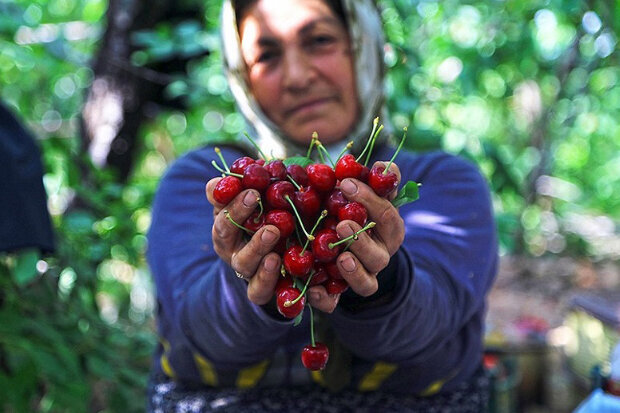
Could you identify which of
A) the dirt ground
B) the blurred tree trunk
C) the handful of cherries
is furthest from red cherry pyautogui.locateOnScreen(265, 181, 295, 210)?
the blurred tree trunk

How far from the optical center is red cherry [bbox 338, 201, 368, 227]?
0.81 meters

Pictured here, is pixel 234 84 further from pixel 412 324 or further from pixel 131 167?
pixel 131 167

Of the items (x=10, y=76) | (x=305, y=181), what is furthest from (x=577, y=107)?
(x=10, y=76)

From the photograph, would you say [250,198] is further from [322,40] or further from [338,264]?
[322,40]

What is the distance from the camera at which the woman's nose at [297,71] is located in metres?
1.30

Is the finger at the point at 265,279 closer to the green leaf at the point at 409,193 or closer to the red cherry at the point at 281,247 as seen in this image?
the red cherry at the point at 281,247

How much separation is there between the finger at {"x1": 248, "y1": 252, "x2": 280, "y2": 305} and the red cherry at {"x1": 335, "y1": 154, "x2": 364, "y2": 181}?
131 mm

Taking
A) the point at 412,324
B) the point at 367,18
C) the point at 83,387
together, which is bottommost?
the point at 83,387

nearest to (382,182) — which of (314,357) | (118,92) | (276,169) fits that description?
(276,169)

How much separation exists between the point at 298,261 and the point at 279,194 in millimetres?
89

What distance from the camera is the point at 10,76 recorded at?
4.64 metres

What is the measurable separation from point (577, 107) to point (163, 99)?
6.94 ft

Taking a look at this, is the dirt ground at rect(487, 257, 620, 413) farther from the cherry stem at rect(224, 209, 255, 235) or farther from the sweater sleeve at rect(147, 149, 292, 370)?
the cherry stem at rect(224, 209, 255, 235)

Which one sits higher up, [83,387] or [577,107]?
[577,107]
